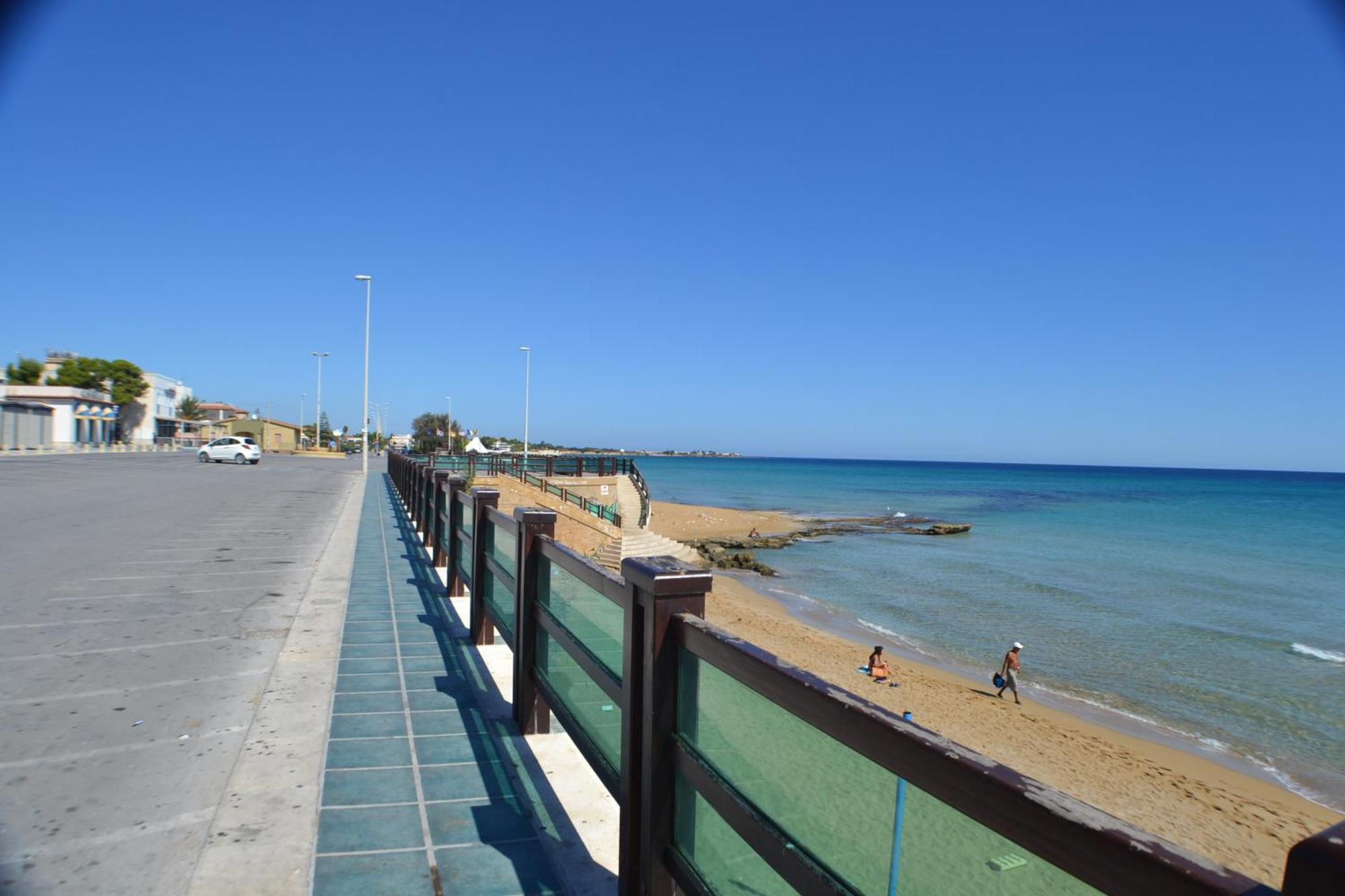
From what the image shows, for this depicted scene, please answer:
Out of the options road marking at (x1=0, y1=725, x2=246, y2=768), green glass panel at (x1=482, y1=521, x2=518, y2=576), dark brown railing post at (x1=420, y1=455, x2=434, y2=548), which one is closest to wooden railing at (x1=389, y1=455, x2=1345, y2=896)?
green glass panel at (x1=482, y1=521, x2=518, y2=576)

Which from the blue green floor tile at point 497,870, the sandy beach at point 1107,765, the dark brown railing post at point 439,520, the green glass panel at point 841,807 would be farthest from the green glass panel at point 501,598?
the sandy beach at point 1107,765

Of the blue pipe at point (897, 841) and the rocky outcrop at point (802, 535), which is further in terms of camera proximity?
the rocky outcrop at point (802, 535)

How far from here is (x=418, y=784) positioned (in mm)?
3729

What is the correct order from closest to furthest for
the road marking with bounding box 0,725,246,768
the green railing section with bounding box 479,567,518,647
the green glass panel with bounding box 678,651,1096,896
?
the green glass panel with bounding box 678,651,1096,896
the road marking with bounding box 0,725,246,768
the green railing section with bounding box 479,567,518,647

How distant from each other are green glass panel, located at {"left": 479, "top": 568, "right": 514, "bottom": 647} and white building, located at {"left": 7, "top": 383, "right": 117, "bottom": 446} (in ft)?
211

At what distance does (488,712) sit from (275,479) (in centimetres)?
2699

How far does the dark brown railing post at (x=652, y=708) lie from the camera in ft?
8.59

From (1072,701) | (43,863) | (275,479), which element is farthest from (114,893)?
(275,479)

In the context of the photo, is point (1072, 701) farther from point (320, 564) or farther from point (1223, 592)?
point (1223, 592)

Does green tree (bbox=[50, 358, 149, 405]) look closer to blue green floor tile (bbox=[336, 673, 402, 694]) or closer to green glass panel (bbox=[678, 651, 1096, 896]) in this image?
blue green floor tile (bbox=[336, 673, 402, 694])

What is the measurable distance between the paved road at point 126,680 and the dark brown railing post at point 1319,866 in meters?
3.42

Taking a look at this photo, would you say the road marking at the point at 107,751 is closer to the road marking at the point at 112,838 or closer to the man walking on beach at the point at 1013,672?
the road marking at the point at 112,838

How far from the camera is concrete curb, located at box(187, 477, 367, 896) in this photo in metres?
2.95

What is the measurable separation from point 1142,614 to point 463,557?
959 inches
